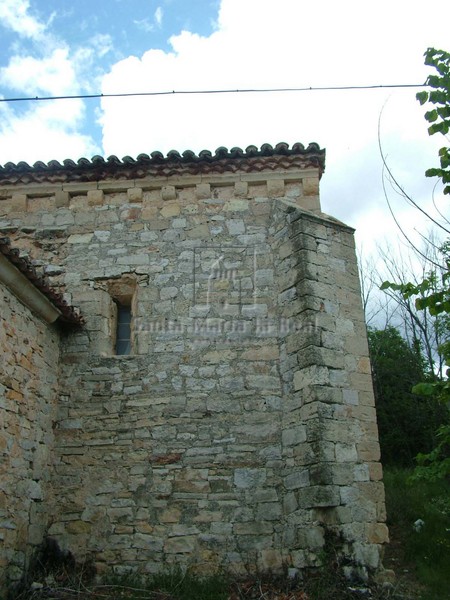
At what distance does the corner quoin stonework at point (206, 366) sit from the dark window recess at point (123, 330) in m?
0.14

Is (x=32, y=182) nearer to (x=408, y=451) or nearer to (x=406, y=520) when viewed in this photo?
(x=406, y=520)

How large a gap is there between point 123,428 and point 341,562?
283 cm

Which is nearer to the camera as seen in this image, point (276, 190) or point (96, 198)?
point (276, 190)

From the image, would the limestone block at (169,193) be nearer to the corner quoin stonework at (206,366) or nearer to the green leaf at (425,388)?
the corner quoin stonework at (206,366)

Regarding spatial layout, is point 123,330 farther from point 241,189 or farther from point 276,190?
point 276,190

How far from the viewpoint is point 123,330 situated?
26.0ft

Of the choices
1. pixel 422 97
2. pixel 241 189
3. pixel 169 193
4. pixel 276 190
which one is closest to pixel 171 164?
pixel 169 193

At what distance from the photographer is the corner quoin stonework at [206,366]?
6387mm

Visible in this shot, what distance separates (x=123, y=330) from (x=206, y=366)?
1.35m

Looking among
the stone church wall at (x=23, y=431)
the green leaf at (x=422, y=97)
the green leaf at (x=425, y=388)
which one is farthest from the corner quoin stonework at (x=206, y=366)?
the green leaf at (x=422, y=97)

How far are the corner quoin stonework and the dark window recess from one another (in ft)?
0.45

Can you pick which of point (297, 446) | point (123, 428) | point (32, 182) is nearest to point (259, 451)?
point (297, 446)

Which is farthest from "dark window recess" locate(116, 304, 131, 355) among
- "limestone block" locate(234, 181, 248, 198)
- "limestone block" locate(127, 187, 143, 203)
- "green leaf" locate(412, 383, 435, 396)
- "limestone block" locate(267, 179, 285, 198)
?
"green leaf" locate(412, 383, 435, 396)

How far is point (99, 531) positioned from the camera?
6.72m
